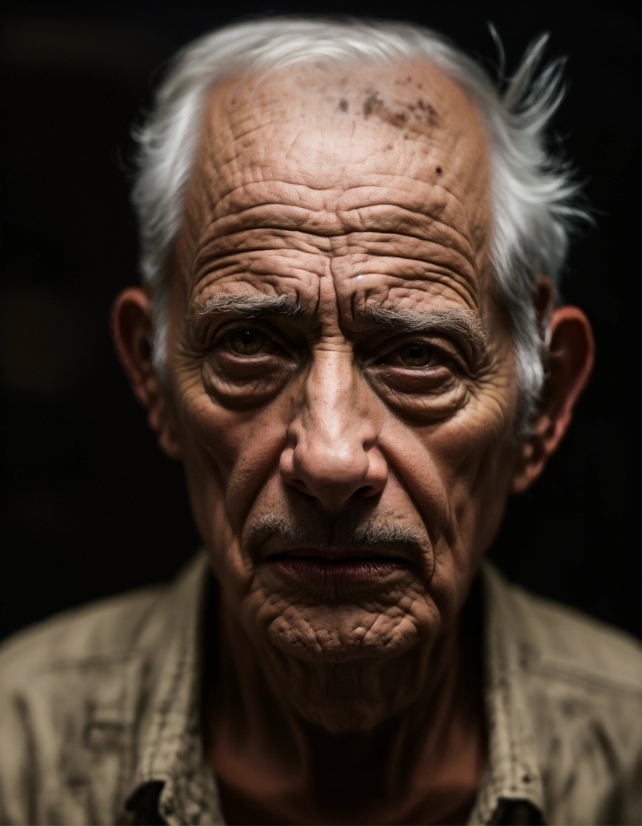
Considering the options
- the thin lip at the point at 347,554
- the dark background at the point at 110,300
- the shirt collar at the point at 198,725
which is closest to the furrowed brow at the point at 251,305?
the thin lip at the point at 347,554

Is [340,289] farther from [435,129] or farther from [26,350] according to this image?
[26,350]

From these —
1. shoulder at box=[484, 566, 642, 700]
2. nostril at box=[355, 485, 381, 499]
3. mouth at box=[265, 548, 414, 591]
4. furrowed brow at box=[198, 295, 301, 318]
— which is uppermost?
furrowed brow at box=[198, 295, 301, 318]

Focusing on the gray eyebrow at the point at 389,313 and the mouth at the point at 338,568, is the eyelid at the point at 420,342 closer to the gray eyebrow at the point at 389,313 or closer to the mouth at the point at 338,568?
the gray eyebrow at the point at 389,313

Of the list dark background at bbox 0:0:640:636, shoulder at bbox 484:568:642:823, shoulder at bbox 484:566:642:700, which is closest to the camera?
shoulder at bbox 484:568:642:823

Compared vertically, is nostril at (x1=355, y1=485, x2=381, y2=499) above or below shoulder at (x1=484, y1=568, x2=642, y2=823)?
above

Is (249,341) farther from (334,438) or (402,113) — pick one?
(402,113)

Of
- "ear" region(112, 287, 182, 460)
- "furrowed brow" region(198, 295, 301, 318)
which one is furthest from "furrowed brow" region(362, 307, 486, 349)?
"ear" region(112, 287, 182, 460)

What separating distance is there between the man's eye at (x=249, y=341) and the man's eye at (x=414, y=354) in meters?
0.27

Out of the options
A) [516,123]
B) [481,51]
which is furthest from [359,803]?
[481,51]

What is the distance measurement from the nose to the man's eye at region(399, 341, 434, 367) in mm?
101

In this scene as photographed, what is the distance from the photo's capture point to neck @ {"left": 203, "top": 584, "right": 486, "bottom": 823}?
1.92m

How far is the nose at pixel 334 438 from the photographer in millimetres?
1533

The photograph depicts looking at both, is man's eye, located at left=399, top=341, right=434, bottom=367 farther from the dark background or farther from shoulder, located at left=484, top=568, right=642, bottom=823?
the dark background

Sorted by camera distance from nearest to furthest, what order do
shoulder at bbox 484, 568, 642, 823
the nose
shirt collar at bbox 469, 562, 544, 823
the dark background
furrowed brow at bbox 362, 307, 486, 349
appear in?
the nose < furrowed brow at bbox 362, 307, 486, 349 < shirt collar at bbox 469, 562, 544, 823 < shoulder at bbox 484, 568, 642, 823 < the dark background
